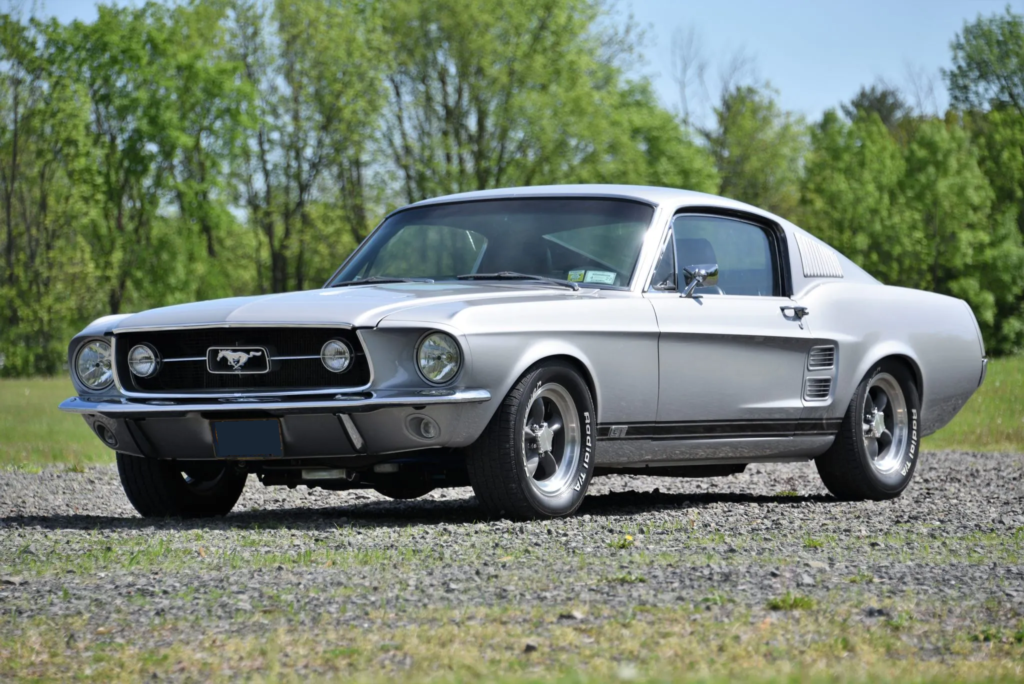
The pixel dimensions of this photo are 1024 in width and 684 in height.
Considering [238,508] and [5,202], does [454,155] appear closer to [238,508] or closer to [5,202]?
[5,202]

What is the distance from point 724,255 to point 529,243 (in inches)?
48.1

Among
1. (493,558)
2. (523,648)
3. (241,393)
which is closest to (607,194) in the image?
(241,393)

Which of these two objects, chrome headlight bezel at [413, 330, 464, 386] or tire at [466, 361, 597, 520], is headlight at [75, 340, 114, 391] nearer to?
chrome headlight bezel at [413, 330, 464, 386]

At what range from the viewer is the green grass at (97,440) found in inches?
448

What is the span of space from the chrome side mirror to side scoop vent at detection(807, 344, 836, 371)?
0.88 metres

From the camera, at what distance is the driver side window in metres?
7.15

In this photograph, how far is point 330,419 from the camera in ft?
19.0

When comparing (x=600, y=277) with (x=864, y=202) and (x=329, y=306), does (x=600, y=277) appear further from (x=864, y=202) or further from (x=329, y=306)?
(x=864, y=202)

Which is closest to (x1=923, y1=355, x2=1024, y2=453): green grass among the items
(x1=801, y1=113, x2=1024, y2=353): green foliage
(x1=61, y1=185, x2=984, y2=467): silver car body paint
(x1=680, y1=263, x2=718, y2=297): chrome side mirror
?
(x1=61, y1=185, x2=984, y2=467): silver car body paint

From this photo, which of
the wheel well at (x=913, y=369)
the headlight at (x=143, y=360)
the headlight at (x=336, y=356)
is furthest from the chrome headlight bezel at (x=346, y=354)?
the wheel well at (x=913, y=369)

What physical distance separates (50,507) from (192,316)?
7.17 feet

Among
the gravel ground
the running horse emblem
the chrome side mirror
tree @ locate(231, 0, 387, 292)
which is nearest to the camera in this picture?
the gravel ground

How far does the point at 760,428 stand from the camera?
7328 millimetres

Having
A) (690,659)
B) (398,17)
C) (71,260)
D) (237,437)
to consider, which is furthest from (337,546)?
(398,17)
